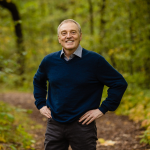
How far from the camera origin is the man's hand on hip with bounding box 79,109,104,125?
2.10m

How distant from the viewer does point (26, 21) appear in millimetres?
15227

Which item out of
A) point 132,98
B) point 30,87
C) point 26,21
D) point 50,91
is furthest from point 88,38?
point 26,21

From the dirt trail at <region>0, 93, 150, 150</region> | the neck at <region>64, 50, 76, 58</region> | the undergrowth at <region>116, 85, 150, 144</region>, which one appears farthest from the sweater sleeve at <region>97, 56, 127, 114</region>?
the undergrowth at <region>116, 85, 150, 144</region>

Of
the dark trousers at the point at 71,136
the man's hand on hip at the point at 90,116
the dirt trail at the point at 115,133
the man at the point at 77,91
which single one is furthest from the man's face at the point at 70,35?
the dirt trail at the point at 115,133

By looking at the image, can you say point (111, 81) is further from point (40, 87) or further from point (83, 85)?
point (40, 87)

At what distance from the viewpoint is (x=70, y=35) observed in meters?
2.16

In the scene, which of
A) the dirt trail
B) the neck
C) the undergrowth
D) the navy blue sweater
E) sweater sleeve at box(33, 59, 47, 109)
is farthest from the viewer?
the undergrowth

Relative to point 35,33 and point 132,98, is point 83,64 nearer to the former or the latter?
point 132,98

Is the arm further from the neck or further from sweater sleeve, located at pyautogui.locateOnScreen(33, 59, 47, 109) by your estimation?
sweater sleeve, located at pyautogui.locateOnScreen(33, 59, 47, 109)

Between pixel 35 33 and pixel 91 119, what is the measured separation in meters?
15.3

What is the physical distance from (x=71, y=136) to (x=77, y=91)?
524 millimetres

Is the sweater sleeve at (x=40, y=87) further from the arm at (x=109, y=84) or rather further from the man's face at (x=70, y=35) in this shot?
the arm at (x=109, y=84)

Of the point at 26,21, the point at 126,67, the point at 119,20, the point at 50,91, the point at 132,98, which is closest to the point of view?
the point at 50,91

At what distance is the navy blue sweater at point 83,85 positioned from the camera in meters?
2.10
